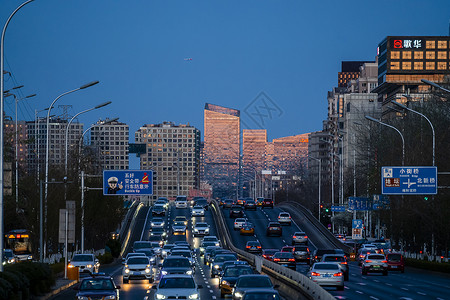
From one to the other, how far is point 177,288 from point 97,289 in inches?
113

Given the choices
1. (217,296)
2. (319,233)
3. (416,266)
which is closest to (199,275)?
(217,296)

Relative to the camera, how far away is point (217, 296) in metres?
35.9

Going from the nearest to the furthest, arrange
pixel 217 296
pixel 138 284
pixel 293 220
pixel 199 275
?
pixel 217 296, pixel 138 284, pixel 199 275, pixel 293 220

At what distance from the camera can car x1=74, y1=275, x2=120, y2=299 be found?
28406 mm

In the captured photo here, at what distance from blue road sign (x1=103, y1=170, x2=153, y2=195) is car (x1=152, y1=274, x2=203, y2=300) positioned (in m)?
26.3

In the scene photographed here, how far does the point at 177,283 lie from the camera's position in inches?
1139

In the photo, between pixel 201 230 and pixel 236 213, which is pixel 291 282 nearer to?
pixel 201 230

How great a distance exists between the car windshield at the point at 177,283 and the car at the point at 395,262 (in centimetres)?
3063

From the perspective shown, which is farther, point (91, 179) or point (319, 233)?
point (319, 233)

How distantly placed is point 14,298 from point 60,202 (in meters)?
30.0

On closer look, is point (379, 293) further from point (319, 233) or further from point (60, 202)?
point (319, 233)

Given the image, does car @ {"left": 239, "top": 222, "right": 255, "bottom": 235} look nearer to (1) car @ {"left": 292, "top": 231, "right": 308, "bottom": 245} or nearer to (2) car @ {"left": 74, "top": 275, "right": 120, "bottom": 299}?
(1) car @ {"left": 292, "top": 231, "right": 308, "bottom": 245}

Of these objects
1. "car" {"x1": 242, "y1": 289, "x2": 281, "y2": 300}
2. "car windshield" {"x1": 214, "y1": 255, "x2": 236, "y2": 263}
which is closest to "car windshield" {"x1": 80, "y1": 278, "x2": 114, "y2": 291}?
"car" {"x1": 242, "y1": 289, "x2": 281, "y2": 300}

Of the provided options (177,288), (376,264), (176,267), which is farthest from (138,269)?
(376,264)
